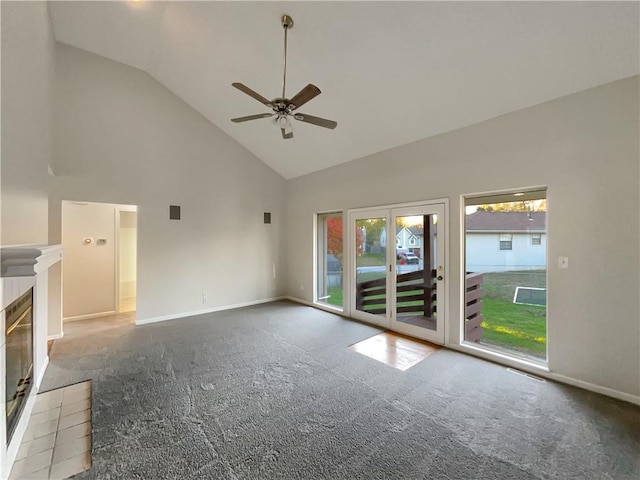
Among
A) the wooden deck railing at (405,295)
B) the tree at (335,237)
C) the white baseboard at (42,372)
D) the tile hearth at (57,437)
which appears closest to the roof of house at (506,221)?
the wooden deck railing at (405,295)

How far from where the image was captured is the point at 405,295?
4.32m

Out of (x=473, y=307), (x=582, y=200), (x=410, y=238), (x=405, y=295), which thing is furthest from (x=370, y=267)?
(x=582, y=200)

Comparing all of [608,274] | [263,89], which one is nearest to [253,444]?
[608,274]

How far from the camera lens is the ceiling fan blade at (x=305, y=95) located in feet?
7.14

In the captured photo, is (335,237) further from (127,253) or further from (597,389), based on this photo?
(127,253)

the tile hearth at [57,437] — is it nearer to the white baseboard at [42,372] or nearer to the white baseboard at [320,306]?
the white baseboard at [42,372]

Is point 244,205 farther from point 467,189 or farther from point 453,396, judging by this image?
point 453,396

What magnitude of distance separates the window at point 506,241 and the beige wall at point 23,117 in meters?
4.54

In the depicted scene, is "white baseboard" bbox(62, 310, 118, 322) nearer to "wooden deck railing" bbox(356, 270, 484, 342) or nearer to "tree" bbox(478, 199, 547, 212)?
"wooden deck railing" bbox(356, 270, 484, 342)

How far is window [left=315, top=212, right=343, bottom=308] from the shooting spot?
17.8 feet

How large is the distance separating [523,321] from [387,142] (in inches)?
119

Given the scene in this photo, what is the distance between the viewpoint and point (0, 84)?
5.47ft

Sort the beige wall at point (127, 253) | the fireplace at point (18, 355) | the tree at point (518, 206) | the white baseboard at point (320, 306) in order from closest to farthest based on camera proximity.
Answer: the fireplace at point (18, 355), the tree at point (518, 206), the white baseboard at point (320, 306), the beige wall at point (127, 253)

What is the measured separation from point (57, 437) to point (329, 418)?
2.10 m
